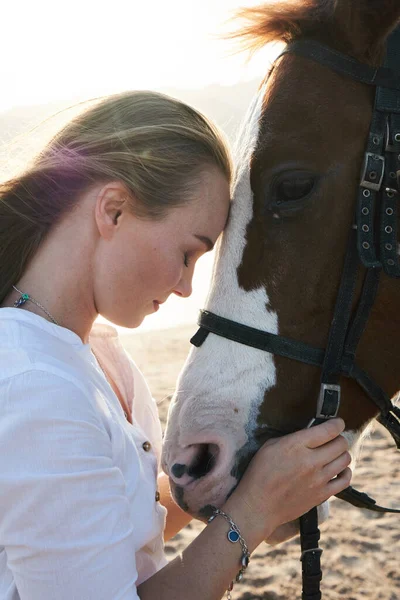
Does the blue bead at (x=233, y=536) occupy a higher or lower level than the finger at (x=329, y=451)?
lower

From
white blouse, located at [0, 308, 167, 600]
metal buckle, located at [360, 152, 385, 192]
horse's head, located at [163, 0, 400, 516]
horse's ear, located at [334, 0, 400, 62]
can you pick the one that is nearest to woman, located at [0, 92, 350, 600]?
white blouse, located at [0, 308, 167, 600]

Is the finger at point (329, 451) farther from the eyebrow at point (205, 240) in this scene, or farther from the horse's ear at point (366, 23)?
the horse's ear at point (366, 23)

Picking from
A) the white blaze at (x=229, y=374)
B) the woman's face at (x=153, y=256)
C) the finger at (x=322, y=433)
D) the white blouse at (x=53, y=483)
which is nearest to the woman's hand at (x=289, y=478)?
the finger at (x=322, y=433)

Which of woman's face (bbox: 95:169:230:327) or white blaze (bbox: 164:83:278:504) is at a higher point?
woman's face (bbox: 95:169:230:327)

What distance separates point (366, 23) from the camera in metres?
1.71

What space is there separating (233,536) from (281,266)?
2.29 feet

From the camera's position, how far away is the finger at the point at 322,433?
153 cm

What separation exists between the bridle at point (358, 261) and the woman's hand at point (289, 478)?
153 millimetres

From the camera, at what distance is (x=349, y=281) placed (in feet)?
5.57

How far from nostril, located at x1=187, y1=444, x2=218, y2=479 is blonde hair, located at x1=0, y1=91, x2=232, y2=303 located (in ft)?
2.09

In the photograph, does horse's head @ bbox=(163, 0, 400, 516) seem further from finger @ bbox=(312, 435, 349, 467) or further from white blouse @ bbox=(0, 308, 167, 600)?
white blouse @ bbox=(0, 308, 167, 600)

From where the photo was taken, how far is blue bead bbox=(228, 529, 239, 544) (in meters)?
1.36

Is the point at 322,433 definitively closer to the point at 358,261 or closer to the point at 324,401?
the point at 324,401

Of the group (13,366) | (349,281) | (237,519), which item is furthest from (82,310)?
(349,281)
